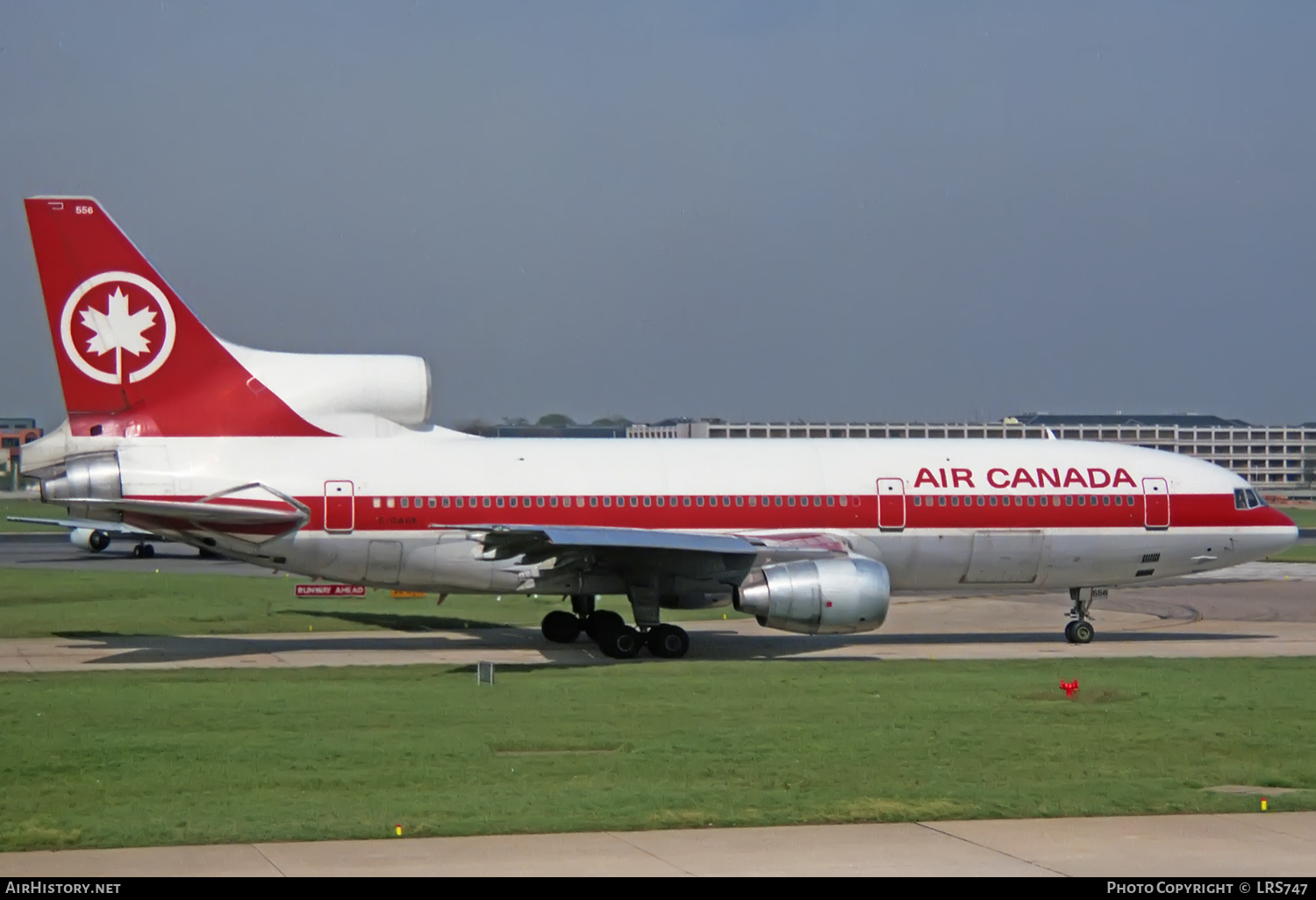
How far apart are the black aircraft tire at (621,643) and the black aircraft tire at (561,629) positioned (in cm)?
270

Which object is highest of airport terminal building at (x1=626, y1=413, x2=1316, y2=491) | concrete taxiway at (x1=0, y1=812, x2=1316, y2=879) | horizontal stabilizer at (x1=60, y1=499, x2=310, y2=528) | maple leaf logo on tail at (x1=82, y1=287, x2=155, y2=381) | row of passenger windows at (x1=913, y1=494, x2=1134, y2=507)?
airport terminal building at (x1=626, y1=413, x2=1316, y2=491)

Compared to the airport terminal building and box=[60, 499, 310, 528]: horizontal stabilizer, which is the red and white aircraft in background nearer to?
box=[60, 499, 310, 528]: horizontal stabilizer

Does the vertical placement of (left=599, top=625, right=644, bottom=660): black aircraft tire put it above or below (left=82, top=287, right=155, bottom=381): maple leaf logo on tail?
below

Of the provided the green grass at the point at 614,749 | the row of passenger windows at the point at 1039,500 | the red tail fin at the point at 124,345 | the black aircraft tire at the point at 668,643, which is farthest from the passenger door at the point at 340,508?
the row of passenger windows at the point at 1039,500

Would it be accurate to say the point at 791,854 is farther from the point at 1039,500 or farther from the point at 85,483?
the point at 1039,500

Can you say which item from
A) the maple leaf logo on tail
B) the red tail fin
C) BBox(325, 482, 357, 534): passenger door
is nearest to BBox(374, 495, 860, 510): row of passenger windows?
BBox(325, 482, 357, 534): passenger door

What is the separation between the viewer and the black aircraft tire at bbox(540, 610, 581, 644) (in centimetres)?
3044

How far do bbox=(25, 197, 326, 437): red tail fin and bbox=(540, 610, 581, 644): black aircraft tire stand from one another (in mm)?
6669

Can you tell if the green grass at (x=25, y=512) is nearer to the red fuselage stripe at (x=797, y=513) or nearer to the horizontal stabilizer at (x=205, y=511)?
the horizontal stabilizer at (x=205, y=511)

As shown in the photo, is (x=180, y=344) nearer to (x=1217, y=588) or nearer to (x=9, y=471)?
(x=1217, y=588)

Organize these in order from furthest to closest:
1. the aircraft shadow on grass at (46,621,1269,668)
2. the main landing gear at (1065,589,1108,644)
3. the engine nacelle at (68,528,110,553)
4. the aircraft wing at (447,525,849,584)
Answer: the engine nacelle at (68,528,110,553) → the main landing gear at (1065,589,1108,644) → the aircraft shadow on grass at (46,621,1269,668) → the aircraft wing at (447,525,849,584)

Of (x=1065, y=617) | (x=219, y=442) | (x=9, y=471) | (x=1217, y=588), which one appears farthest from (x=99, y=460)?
(x=9, y=471)

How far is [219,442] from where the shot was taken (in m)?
27.6
